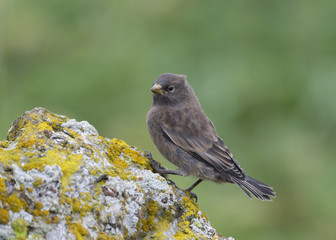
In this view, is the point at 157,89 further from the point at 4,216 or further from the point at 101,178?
the point at 4,216

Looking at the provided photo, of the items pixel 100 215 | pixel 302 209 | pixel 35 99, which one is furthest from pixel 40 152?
pixel 35 99

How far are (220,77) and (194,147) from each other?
3.21m

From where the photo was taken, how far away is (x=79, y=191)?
3.15 m

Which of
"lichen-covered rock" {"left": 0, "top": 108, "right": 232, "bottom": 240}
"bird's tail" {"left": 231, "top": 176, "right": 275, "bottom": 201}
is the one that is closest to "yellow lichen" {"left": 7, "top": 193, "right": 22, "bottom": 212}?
"lichen-covered rock" {"left": 0, "top": 108, "right": 232, "bottom": 240}

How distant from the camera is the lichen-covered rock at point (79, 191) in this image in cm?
290

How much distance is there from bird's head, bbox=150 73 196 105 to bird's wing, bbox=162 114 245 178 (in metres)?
0.52

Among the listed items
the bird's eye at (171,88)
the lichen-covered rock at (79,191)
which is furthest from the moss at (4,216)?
the bird's eye at (171,88)

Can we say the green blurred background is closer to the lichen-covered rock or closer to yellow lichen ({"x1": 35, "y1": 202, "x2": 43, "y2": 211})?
the lichen-covered rock

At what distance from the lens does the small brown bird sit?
5.07m

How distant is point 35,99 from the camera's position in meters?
7.96

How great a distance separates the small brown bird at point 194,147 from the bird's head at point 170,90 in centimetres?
3

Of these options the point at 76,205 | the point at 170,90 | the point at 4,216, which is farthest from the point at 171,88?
Answer: the point at 4,216

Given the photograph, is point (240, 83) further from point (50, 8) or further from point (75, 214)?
point (75, 214)

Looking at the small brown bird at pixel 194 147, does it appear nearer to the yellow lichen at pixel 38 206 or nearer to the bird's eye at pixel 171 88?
the bird's eye at pixel 171 88
